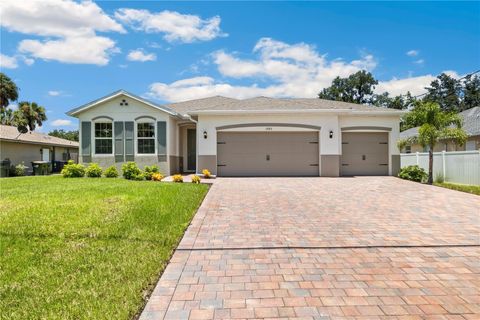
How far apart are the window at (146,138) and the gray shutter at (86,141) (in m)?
2.54

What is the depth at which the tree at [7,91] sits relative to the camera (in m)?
30.9

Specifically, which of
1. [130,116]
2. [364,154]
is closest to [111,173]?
[130,116]

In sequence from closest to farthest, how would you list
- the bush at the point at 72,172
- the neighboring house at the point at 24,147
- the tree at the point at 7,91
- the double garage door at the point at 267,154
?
Answer: the bush at the point at 72,172 < the double garage door at the point at 267,154 < the neighboring house at the point at 24,147 < the tree at the point at 7,91

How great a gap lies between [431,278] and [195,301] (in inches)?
107

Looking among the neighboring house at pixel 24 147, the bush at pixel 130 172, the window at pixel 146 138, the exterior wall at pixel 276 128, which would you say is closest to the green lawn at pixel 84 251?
the bush at pixel 130 172

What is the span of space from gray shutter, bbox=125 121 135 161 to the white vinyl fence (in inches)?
578

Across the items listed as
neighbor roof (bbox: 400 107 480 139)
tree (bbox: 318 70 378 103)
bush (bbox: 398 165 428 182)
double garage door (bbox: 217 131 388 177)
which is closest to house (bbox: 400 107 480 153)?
neighbor roof (bbox: 400 107 480 139)

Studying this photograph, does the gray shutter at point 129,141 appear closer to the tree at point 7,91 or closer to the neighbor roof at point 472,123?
the neighbor roof at point 472,123

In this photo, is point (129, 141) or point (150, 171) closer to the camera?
point (150, 171)

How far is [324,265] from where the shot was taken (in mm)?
4035

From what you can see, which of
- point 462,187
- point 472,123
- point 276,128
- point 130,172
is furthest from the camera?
point 472,123

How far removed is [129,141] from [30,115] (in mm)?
19428

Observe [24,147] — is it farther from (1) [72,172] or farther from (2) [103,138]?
(1) [72,172]

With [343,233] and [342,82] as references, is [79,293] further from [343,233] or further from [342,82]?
[342,82]
